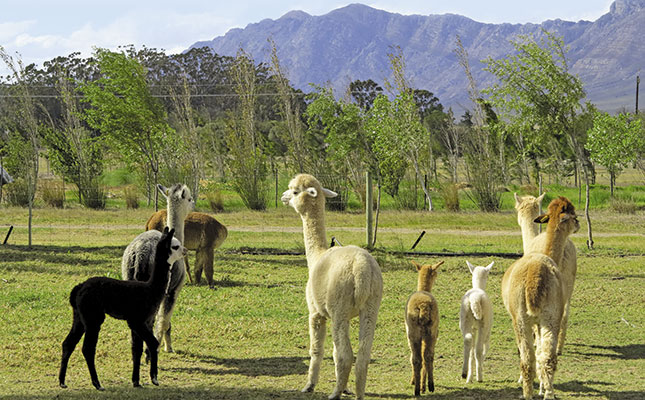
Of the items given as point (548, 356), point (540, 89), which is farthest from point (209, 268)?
point (540, 89)

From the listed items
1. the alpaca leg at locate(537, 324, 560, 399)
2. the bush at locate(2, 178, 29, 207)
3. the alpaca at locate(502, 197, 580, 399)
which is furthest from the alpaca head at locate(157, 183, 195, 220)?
the bush at locate(2, 178, 29, 207)

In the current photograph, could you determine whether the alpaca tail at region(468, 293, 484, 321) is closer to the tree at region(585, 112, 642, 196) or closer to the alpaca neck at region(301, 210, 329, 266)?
the alpaca neck at region(301, 210, 329, 266)

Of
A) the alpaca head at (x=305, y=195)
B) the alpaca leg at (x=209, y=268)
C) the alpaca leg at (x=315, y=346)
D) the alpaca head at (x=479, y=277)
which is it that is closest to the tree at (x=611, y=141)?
the alpaca leg at (x=209, y=268)

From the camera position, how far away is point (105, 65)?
22.5 m

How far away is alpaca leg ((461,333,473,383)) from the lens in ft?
25.3

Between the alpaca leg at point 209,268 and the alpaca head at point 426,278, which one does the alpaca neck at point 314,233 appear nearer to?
the alpaca head at point 426,278

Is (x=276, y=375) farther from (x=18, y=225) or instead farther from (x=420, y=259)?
(x=18, y=225)

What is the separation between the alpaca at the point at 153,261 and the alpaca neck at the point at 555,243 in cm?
410

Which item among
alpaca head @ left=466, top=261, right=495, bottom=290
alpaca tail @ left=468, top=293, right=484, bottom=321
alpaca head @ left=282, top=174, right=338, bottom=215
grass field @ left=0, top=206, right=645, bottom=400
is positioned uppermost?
alpaca head @ left=282, top=174, right=338, bottom=215

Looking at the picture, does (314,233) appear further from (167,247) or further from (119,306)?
(119,306)

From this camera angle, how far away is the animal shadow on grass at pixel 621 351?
909 cm

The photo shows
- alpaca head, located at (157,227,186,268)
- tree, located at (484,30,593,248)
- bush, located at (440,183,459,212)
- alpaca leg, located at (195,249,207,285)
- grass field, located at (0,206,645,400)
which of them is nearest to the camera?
alpaca head, located at (157,227,186,268)

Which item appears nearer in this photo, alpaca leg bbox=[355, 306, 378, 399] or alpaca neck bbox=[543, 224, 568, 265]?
alpaca leg bbox=[355, 306, 378, 399]

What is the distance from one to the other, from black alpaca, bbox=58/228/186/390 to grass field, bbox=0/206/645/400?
0.36 metres
